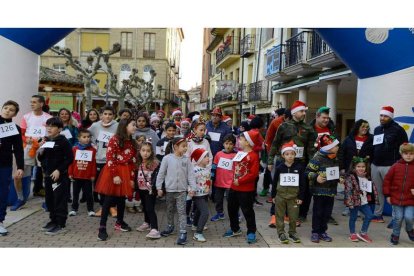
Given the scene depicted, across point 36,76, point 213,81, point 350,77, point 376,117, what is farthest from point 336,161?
point 213,81

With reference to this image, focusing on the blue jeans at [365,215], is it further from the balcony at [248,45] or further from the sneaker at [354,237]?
the balcony at [248,45]

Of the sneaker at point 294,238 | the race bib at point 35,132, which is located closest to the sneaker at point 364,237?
the sneaker at point 294,238

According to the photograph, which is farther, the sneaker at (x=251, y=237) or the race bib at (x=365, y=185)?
the race bib at (x=365, y=185)

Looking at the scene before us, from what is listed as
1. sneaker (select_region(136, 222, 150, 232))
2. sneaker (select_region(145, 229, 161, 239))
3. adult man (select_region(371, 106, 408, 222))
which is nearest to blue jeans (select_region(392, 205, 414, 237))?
adult man (select_region(371, 106, 408, 222))

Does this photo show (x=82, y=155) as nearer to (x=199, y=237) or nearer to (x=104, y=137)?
(x=104, y=137)

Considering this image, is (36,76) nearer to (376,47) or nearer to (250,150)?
(250,150)

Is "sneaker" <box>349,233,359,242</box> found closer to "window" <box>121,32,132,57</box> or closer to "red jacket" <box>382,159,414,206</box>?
"red jacket" <box>382,159,414,206</box>

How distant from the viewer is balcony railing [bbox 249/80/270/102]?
22859 millimetres

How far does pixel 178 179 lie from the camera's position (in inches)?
221

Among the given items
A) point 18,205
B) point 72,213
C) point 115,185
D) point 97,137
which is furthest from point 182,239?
point 18,205

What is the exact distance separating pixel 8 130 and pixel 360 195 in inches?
203

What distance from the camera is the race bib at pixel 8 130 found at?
578 centimetres

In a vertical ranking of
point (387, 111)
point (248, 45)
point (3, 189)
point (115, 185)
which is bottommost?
point (3, 189)

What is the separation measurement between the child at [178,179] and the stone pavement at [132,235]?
17.0 inches
